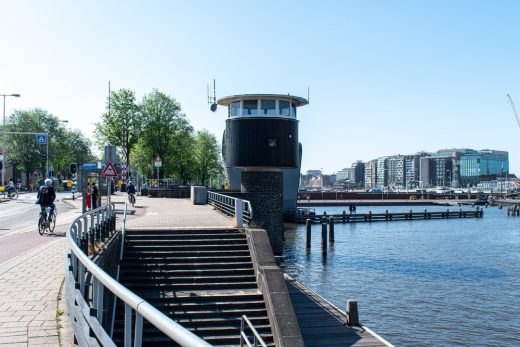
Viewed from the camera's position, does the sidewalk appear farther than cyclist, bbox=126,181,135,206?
No

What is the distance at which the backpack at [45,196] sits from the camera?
20016 millimetres

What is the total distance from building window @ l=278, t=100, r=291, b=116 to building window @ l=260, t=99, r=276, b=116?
0.41 metres

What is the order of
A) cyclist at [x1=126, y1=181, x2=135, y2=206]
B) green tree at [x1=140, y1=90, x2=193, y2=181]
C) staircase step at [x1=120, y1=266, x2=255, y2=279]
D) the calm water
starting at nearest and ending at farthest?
1. staircase step at [x1=120, y1=266, x2=255, y2=279]
2. the calm water
3. cyclist at [x1=126, y1=181, x2=135, y2=206]
4. green tree at [x1=140, y1=90, x2=193, y2=181]

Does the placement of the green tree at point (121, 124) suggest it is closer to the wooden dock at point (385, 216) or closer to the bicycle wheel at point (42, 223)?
the wooden dock at point (385, 216)

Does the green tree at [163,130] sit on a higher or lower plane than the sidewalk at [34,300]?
higher

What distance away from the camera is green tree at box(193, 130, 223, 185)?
315ft

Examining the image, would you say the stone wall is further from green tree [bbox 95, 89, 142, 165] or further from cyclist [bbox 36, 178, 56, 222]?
green tree [bbox 95, 89, 142, 165]

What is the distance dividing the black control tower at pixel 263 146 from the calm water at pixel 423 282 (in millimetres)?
4237

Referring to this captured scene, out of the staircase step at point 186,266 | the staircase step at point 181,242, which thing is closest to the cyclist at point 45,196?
the staircase step at point 181,242

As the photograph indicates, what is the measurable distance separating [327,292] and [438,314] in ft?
18.7

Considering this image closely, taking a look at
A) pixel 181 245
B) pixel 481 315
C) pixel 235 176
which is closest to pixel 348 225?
pixel 235 176

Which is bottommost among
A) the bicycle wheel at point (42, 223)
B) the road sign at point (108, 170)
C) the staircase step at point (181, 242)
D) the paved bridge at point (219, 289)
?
the paved bridge at point (219, 289)

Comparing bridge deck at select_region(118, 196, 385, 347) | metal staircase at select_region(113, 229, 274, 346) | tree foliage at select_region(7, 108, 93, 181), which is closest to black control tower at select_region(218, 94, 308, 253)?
bridge deck at select_region(118, 196, 385, 347)

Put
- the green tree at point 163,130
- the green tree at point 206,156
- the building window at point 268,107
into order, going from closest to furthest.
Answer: the building window at point 268,107
the green tree at point 163,130
the green tree at point 206,156
